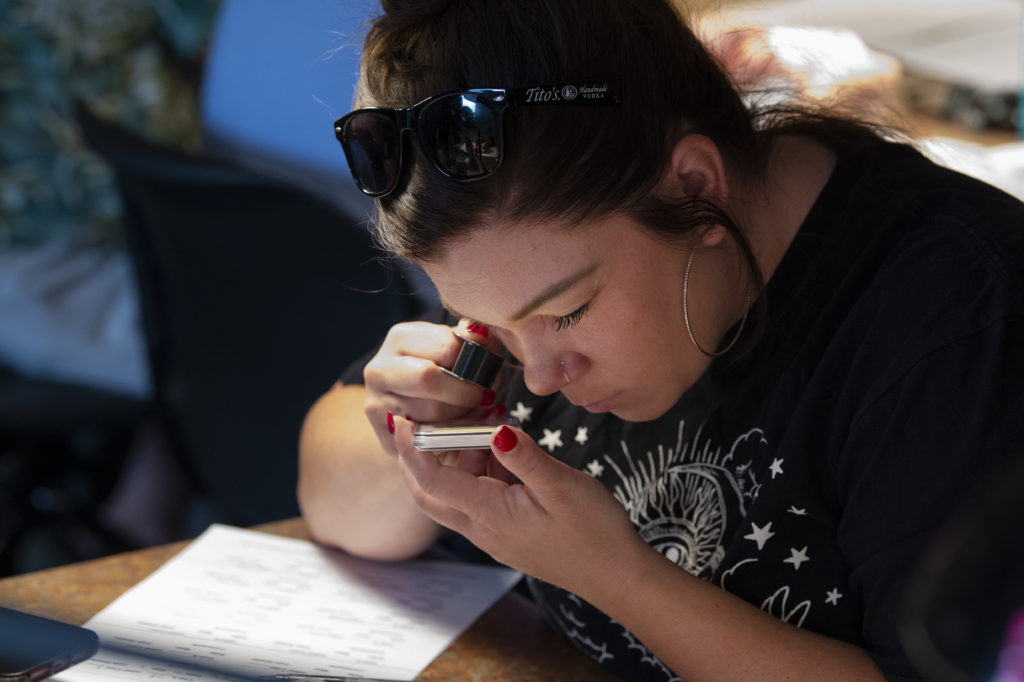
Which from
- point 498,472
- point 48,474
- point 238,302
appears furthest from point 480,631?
point 48,474

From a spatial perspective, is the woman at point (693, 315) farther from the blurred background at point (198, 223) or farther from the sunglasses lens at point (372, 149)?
the blurred background at point (198, 223)

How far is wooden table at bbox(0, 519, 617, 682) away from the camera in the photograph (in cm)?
84

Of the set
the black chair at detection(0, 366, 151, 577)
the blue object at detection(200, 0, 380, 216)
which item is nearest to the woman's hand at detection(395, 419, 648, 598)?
the blue object at detection(200, 0, 380, 216)

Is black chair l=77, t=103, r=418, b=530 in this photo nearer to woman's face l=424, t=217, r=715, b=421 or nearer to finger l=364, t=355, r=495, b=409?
finger l=364, t=355, r=495, b=409

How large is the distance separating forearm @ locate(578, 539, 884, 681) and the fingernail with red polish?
0.11 m

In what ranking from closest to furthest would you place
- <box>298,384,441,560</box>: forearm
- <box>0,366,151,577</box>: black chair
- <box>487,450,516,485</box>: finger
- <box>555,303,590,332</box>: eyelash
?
<box>555,303,590,332</box>: eyelash, <box>487,450,516,485</box>: finger, <box>298,384,441,560</box>: forearm, <box>0,366,151,577</box>: black chair

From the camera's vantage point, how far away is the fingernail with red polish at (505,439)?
74cm

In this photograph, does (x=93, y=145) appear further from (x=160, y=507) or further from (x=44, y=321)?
(x=160, y=507)

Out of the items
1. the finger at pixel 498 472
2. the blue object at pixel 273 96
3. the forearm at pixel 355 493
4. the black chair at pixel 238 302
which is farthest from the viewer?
the blue object at pixel 273 96

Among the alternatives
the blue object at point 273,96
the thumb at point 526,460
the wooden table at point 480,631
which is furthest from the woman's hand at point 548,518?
the blue object at point 273,96

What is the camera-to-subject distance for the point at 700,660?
0.74 m

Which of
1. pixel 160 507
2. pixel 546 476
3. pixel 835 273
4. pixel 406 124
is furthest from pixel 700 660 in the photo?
pixel 160 507

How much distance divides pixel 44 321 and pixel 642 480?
166cm

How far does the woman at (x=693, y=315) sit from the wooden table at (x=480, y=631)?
0.09ft
